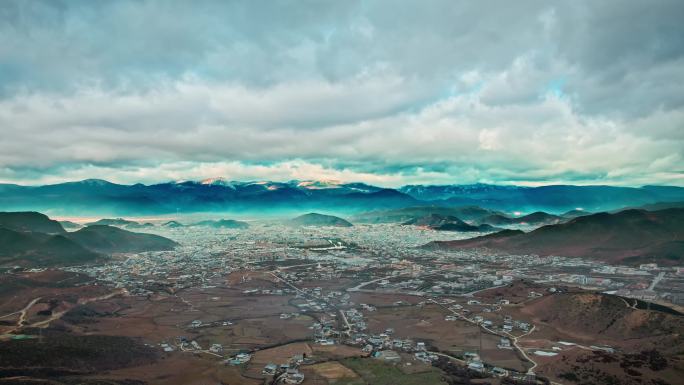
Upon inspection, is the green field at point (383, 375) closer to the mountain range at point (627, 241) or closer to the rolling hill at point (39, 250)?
the mountain range at point (627, 241)

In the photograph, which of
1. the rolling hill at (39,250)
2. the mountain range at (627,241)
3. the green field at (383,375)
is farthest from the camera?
the mountain range at (627,241)

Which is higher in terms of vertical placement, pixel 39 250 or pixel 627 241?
pixel 39 250

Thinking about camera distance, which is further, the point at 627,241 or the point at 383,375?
the point at 627,241

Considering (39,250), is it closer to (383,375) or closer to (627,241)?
(383,375)

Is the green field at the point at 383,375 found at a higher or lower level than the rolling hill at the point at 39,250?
lower

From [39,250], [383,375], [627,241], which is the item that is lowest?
[383,375]

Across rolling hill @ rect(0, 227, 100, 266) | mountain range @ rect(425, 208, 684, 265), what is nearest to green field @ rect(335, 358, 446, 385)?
mountain range @ rect(425, 208, 684, 265)

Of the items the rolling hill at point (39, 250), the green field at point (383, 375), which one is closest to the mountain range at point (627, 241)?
the green field at point (383, 375)

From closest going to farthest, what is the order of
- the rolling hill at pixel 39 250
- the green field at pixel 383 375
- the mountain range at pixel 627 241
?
the green field at pixel 383 375 → the rolling hill at pixel 39 250 → the mountain range at pixel 627 241

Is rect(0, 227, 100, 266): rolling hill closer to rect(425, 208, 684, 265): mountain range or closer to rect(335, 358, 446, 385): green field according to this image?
rect(335, 358, 446, 385): green field

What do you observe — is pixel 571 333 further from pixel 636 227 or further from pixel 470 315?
pixel 636 227

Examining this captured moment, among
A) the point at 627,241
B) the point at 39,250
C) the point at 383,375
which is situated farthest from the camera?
the point at 627,241

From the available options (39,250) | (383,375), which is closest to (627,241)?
(383,375)

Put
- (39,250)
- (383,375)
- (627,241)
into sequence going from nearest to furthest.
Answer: (383,375) → (39,250) → (627,241)
